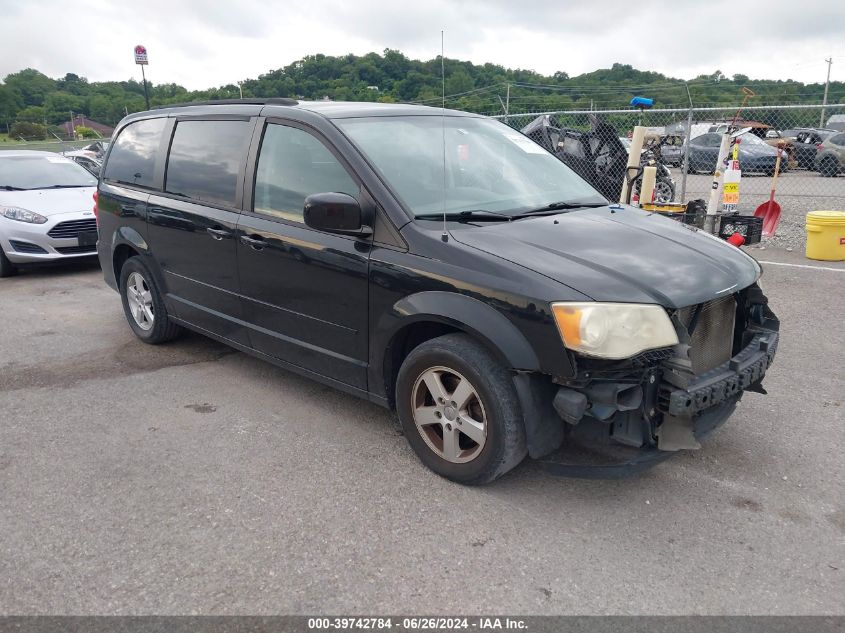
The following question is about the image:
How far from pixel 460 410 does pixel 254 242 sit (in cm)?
170

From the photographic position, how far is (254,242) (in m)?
4.00

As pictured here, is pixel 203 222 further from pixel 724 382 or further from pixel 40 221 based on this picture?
pixel 40 221

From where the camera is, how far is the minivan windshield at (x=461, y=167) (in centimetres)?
354

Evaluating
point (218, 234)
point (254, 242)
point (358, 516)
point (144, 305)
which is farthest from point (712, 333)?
point (144, 305)

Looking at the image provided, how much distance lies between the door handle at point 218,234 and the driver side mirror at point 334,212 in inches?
41.4

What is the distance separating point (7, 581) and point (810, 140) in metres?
19.0

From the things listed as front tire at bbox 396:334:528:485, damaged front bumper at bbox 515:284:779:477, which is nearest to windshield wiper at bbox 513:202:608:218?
front tire at bbox 396:334:528:485

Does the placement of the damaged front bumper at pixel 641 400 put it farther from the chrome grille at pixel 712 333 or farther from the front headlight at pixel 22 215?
the front headlight at pixel 22 215

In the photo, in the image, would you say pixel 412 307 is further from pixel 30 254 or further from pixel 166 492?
pixel 30 254

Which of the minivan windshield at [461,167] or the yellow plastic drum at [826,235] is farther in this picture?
the yellow plastic drum at [826,235]

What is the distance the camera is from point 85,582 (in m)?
2.61

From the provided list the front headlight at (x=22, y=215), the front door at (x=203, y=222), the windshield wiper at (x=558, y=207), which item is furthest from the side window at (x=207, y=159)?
the front headlight at (x=22, y=215)

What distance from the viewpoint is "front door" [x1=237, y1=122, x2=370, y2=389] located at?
11.7ft

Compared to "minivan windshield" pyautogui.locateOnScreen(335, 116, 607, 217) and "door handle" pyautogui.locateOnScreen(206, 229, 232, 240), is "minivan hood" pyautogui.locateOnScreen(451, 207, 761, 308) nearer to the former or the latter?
"minivan windshield" pyautogui.locateOnScreen(335, 116, 607, 217)
